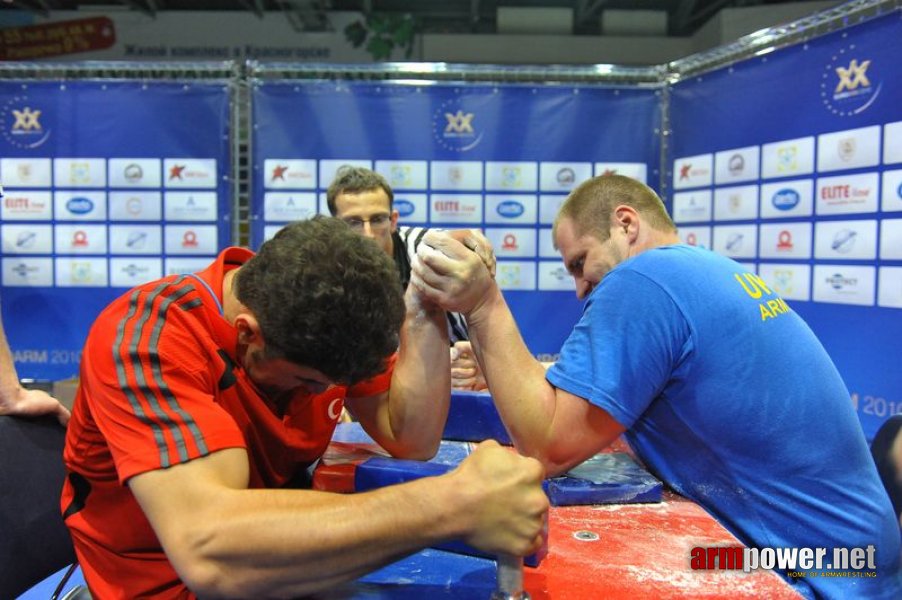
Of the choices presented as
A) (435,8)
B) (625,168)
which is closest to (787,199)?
(625,168)

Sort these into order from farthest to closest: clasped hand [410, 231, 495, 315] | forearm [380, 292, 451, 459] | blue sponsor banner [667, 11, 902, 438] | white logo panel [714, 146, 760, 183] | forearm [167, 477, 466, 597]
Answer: white logo panel [714, 146, 760, 183], blue sponsor banner [667, 11, 902, 438], forearm [380, 292, 451, 459], clasped hand [410, 231, 495, 315], forearm [167, 477, 466, 597]

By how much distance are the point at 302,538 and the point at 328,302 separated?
0.31 m

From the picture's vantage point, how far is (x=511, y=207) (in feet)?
13.6

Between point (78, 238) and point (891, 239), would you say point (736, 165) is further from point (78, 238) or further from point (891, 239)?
point (78, 238)

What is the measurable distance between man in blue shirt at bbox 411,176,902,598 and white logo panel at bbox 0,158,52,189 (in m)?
3.74

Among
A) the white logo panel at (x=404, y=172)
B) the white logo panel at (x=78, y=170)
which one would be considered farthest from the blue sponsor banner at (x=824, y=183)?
the white logo panel at (x=78, y=170)

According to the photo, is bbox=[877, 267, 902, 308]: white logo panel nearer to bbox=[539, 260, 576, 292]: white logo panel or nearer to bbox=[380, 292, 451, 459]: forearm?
bbox=[539, 260, 576, 292]: white logo panel

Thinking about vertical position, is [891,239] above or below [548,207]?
below

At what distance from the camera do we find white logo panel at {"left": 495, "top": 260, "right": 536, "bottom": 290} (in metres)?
4.18

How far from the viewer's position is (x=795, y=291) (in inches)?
131

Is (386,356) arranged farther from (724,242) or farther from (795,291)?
(724,242)

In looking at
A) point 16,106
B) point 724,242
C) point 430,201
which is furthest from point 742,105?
point 16,106

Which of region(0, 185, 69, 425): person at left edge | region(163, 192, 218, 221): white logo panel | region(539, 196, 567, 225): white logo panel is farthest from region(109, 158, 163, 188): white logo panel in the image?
region(0, 185, 69, 425): person at left edge

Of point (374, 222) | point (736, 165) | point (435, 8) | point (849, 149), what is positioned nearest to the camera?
point (374, 222)
